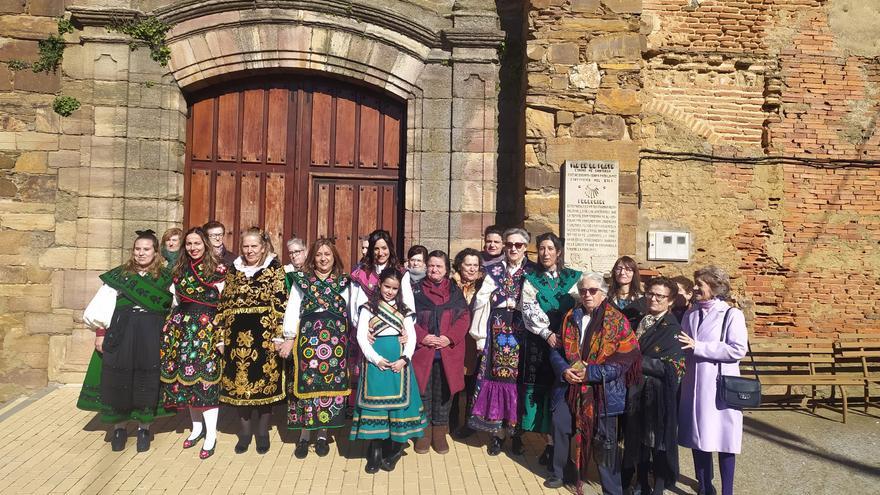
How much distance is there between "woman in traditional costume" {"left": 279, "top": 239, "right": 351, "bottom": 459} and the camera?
4.07m

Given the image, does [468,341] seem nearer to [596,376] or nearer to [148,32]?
[596,376]

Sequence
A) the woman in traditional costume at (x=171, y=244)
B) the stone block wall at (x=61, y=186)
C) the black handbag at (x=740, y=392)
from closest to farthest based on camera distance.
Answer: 1. the black handbag at (x=740, y=392)
2. the woman in traditional costume at (x=171, y=244)
3. the stone block wall at (x=61, y=186)

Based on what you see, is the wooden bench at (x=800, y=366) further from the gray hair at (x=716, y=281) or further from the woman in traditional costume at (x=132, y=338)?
the woman in traditional costume at (x=132, y=338)

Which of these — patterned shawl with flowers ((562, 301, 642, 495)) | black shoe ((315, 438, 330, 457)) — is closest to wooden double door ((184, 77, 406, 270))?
black shoe ((315, 438, 330, 457))

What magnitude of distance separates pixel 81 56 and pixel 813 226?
27.8 ft

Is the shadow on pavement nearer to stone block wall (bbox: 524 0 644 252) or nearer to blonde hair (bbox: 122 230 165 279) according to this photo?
stone block wall (bbox: 524 0 644 252)

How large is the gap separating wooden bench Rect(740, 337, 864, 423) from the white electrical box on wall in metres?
1.29

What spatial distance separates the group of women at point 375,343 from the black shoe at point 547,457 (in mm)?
10

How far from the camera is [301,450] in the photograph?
4.13 m

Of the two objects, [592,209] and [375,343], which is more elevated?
[592,209]

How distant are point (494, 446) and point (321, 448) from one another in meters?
1.30

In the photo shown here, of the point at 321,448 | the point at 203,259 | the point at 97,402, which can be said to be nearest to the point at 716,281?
the point at 321,448

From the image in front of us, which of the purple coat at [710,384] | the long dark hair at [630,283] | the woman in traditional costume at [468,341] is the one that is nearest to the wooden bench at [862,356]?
the purple coat at [710,384]

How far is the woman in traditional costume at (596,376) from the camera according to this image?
356 cm
